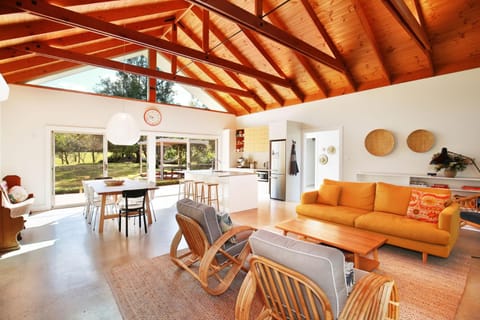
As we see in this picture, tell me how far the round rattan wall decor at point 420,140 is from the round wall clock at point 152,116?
6867 millimetres

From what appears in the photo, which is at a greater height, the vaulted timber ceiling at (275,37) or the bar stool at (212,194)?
the vaulted timber ceiling at (275,37)

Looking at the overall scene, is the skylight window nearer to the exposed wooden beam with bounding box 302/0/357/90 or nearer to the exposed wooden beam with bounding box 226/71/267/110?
the exposed wooden beam with bounding box 226/71/267/110

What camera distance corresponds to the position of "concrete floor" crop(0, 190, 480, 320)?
213 cm

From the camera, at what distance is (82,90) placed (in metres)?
6.36

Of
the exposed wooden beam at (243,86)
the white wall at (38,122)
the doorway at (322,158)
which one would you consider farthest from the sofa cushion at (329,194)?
the white wall at (38,122)

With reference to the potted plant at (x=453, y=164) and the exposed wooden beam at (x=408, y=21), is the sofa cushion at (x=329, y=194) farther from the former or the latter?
the exposed wooden beam at (x=408, y=21)

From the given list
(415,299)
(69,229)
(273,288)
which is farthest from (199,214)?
(69,229)

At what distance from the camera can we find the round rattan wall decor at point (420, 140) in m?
4.95

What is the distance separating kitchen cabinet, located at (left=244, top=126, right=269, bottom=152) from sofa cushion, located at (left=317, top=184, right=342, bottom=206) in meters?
3.48

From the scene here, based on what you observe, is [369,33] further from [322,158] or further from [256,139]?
[322,158]

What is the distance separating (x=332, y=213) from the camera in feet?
13.0

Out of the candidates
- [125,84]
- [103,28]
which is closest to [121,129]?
[103,28]

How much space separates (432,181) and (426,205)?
208cm

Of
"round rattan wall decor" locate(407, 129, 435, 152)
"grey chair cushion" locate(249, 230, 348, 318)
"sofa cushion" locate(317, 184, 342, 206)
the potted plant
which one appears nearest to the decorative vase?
the potted plant
